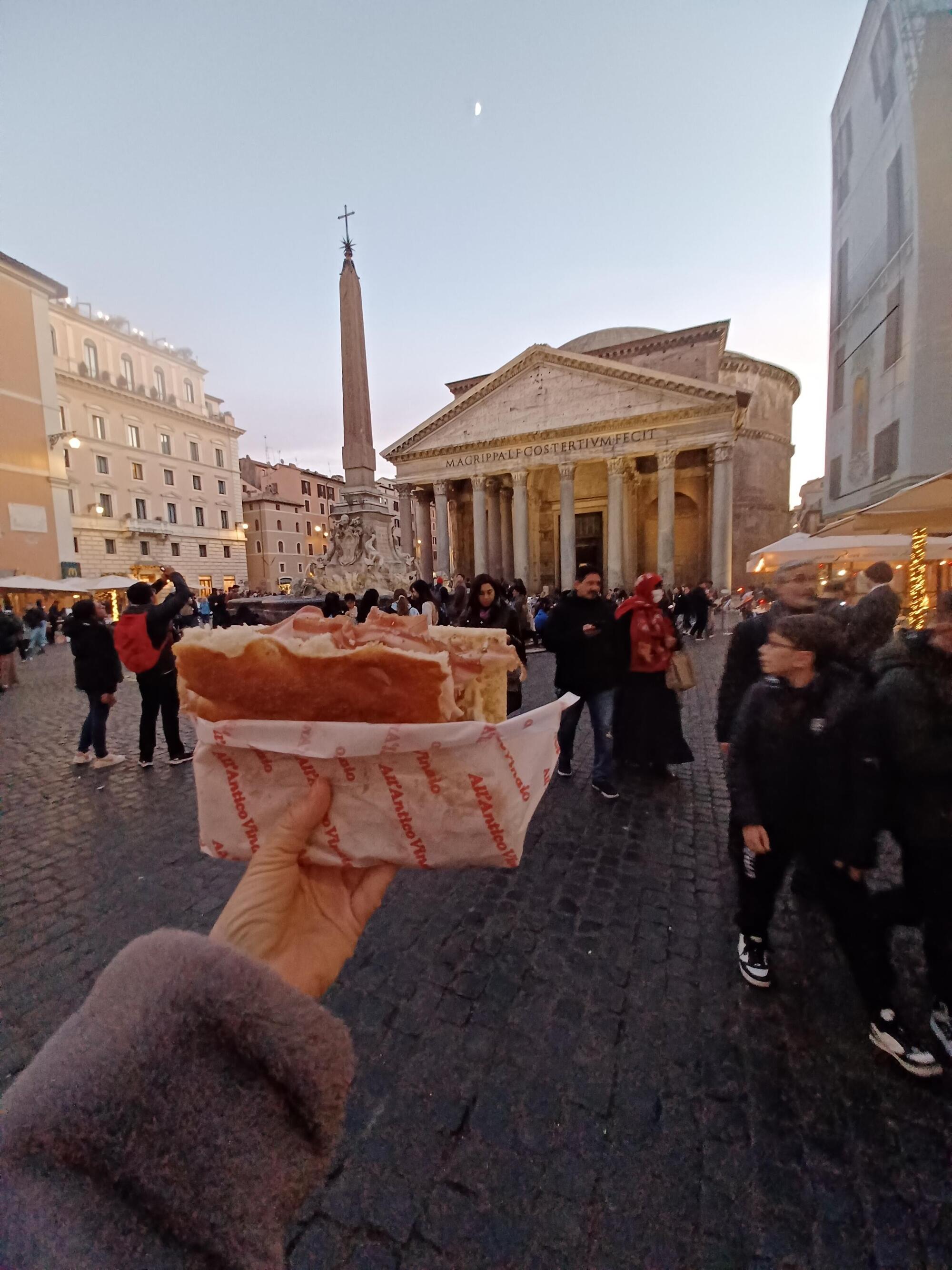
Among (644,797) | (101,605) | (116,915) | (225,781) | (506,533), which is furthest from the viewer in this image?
(506,533)

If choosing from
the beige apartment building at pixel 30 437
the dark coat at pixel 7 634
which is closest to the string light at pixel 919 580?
the dark coat at pixel 7 634

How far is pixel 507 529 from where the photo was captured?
40250 millimetres

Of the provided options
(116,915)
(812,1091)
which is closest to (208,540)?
(116,915)

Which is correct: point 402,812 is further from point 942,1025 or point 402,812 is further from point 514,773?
point 942,1025

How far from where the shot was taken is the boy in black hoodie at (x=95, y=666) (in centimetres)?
595

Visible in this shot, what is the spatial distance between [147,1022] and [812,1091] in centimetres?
257

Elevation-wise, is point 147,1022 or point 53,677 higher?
point 147,1022

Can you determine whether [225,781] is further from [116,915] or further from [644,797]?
[644,797]

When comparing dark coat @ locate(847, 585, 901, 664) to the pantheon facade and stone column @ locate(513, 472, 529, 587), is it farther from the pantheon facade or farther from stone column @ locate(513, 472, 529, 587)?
stone column @ locate(513, 472, 529, 587)

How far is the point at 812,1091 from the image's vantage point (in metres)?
2.06

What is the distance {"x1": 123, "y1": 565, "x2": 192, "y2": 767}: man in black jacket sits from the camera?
5176 mm

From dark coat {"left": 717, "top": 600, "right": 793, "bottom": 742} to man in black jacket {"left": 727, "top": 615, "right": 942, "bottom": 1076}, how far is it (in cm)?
107

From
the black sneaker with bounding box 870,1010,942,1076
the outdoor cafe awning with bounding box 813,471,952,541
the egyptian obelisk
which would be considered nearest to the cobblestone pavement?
the black sneaker with bounding box 870,1010,942,1076

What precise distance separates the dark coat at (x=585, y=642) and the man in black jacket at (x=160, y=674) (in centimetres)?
347
